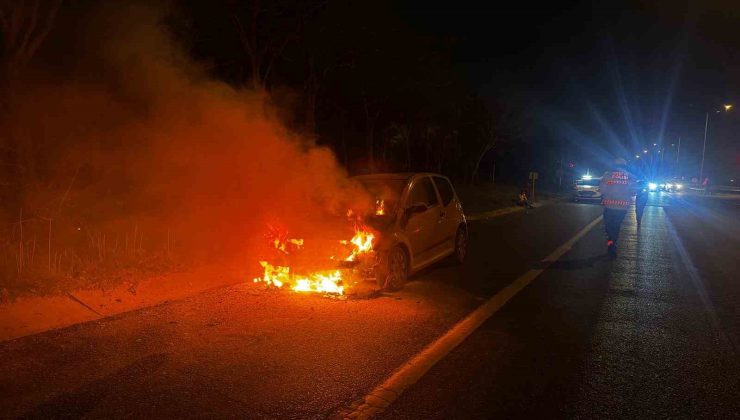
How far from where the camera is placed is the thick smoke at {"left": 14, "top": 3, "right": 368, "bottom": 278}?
10.3m

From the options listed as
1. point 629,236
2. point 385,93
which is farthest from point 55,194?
point 385,93

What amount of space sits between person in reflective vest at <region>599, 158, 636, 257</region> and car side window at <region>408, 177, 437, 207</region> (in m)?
4.33

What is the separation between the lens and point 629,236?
44.9ft

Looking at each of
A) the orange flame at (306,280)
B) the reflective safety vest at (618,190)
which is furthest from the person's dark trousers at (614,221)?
the orange flame at (306,280)

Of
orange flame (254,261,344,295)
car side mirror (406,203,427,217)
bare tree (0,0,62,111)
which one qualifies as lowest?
orange flame (254,261,344,295)

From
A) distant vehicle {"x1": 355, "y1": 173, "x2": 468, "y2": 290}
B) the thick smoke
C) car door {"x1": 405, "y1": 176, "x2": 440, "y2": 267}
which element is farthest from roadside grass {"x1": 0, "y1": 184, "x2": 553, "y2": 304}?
car door {"x1": 405, "y1": 176, "x2": 440, "y2": 267}

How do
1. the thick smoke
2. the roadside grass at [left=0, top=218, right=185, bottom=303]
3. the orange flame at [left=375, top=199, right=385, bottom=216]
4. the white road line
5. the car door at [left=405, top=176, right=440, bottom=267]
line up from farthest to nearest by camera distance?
the thick smoke → the car door at [left=405, top=176, right=440, bottom=267] → the orange flame at [left=375, top=199, right=385, bottom=216] → the roadside grass at [left=0, top=218, right=185, bottom=303] → the white road line

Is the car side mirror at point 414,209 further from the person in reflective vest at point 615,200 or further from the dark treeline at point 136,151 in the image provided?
the person in reflective vest at point 615,200

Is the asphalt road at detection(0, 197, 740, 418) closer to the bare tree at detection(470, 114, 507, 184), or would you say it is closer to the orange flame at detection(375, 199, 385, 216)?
the orange flame at detection(375, 199, 385, 216)

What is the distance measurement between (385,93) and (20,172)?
17490 millimetres

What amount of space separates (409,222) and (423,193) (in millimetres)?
1018

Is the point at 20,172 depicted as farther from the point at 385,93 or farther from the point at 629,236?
the point at 385,93

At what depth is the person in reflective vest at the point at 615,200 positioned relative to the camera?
34.1 ft

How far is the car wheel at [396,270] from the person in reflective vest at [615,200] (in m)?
5.27
